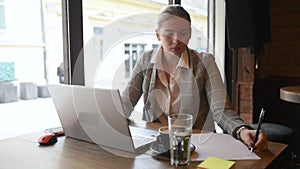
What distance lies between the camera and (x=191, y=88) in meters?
1.52

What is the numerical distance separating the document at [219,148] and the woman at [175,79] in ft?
0.90

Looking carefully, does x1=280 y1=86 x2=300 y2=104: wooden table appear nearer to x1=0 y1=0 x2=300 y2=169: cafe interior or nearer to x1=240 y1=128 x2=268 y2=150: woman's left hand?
x1=0 y1=0 x2=300 y2=169: cafe interior

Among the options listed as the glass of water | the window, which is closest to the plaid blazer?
the glass of water

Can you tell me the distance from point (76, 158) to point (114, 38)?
1.01 meters

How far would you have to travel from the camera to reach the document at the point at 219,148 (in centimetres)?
95

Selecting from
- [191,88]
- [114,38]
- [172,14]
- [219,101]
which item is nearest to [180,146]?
[219,101]

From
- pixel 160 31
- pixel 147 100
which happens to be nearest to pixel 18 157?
pixel 147 100

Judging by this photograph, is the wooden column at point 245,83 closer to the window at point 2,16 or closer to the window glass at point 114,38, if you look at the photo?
the window glass at point 114,38

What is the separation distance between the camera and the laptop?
37.1 inches

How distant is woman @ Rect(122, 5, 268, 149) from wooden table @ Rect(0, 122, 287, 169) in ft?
1.35

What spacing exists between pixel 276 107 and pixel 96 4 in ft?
9.53

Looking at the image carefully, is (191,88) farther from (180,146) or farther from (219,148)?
(180,146)

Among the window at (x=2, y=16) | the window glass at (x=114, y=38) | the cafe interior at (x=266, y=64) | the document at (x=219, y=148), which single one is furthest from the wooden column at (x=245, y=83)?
the window at (x=2, y=16)

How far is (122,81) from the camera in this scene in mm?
1640
